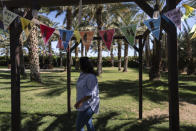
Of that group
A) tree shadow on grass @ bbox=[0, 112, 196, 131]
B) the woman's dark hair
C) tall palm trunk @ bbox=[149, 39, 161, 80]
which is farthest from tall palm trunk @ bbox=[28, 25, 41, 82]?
the woman's dark hair

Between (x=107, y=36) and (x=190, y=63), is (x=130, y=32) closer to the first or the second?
(x=107, y=36)

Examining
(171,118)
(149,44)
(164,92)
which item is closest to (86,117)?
(171,118)

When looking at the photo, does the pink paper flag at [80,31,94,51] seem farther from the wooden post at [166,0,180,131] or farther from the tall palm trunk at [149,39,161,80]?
the tall palm trunk at [149,39,161,80]

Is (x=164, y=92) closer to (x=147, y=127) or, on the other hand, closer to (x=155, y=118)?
(x=155, y=118)

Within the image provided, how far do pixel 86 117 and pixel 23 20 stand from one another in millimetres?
2225

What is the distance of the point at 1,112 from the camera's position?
17.3ft

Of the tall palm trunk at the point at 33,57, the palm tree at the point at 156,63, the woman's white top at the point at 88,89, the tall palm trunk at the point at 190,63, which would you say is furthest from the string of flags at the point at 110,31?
the tall palm trunk at the point at 190,63

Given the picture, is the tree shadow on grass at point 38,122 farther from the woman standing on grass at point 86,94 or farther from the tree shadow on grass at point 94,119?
the woman standing on grass at point 86,94

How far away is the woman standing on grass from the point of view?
281cm

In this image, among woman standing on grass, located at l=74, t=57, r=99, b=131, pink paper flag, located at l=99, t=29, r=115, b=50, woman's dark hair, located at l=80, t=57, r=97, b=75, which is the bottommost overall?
woman standing on grass, located at l=74, t=57, r=99, b=131

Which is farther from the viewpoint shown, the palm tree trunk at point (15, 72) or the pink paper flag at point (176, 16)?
the palm tree trunk at point (15, 72)

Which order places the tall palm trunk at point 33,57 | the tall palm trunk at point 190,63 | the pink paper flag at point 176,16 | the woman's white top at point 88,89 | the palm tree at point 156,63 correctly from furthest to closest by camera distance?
1. the tall palm trunk at point 190,63
2. the palm tree at point 156,63
3. the tall palm trunk at point 33,57
4. the pink paper flag at point 176,16
5. the woman's white top at point 88,89

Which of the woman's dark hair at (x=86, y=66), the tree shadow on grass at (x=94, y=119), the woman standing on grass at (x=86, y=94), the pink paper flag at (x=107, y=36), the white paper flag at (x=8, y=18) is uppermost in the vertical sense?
the white paper flag at (x=8, y=18)

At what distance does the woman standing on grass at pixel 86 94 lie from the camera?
9.23ft
